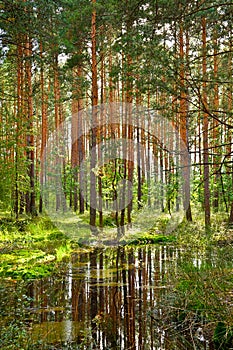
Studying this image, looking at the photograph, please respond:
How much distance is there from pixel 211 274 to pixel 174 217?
13.5m

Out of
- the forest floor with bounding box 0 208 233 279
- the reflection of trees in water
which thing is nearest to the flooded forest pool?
the reflection of trees in water

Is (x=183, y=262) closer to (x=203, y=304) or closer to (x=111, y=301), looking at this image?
(x=111, y=301)

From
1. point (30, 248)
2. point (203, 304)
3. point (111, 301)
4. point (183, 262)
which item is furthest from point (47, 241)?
point (203, 304)

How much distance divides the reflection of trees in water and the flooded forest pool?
1 cm

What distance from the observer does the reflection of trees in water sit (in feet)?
16.4

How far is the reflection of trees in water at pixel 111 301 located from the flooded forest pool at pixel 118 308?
12mm

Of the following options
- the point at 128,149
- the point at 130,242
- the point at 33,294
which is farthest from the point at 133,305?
the point at 128,149

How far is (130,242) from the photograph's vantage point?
14.6 m

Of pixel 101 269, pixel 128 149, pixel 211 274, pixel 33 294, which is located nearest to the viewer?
pixel 211 274

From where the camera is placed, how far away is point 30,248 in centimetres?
1121

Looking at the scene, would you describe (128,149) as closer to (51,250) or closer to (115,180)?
A: (115,180)

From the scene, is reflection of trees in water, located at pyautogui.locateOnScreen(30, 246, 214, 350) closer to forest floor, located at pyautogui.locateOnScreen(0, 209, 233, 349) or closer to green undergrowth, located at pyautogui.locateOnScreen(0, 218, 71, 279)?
forest floor, located at pyautogui.locateOnScreen(0, 209, 233, 349)

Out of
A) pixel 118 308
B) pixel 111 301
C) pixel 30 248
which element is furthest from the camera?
pixel 30 248

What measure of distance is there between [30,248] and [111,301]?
517 centimetres
